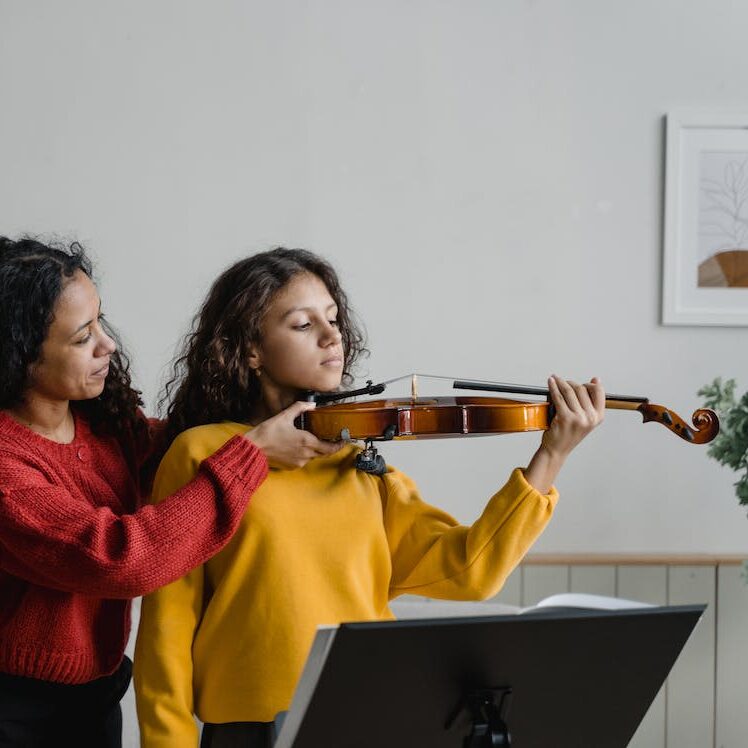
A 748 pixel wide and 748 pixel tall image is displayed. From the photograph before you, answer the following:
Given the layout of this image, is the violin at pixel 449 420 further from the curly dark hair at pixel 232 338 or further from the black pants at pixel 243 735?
the black pants at pixel 243 735

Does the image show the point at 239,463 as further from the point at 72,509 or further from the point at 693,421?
the point at 693,421

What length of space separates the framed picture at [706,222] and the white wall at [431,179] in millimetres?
45

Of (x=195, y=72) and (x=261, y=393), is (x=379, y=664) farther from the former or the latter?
(x=195, y=72)

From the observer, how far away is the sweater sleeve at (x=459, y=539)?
1.36 metres

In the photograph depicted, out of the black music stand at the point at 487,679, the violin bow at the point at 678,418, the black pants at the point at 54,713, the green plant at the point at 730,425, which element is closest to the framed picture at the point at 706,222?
the green plant at the point at 730,425

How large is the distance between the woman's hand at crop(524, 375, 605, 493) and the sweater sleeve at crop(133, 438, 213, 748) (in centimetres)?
49

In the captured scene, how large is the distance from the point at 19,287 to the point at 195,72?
4.57 feet

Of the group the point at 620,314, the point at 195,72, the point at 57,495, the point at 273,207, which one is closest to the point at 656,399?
the point at 620,314

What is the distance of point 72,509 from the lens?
1278mm

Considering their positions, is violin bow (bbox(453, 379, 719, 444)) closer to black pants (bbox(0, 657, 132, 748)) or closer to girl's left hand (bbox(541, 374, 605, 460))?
girl's left hand (bbox(541, 374, 605, 460))

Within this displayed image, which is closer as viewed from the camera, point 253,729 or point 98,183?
point 253,729

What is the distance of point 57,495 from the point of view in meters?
1.29

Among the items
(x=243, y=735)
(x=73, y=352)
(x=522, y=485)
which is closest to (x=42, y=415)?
(x=73, y=352)

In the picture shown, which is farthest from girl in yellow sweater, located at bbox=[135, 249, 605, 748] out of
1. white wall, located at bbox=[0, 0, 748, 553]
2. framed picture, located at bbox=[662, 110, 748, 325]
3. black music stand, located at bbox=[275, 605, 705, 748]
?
framed picture, located at bbox=[662, 110, 748, 325]
